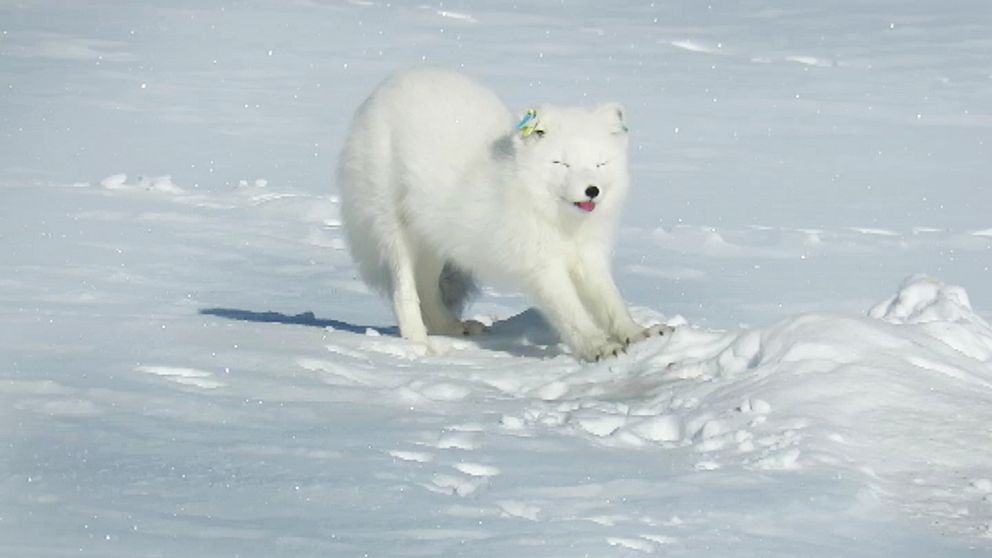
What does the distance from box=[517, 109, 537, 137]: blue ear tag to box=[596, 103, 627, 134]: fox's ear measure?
0.29 meters

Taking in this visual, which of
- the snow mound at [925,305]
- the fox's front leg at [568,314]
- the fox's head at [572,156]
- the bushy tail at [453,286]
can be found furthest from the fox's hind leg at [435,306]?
the snow mound at [925,305]

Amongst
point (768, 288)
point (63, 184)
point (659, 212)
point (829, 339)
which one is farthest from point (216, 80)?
point (829, 339)

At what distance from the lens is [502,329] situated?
23.5ft

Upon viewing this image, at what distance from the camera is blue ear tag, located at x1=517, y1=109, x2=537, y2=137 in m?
6.30

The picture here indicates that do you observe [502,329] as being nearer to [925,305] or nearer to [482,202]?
[482,202]

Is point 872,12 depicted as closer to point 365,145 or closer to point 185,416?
point 365,145

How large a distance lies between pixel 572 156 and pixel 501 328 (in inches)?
44.4

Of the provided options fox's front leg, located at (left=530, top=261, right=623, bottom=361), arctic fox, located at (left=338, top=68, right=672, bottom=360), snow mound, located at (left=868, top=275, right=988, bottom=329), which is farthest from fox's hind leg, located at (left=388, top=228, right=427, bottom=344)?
snow mound, located at (left=868, top=275, right=988, bottom=329)

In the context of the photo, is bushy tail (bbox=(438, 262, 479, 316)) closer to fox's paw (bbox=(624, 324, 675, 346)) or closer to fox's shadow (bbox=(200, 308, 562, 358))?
fox's shadow (bbox=(200, 308, 562, 358))

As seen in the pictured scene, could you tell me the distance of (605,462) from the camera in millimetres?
4539

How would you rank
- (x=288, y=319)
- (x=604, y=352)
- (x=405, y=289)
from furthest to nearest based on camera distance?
(x=288, y=319) → (x=405, y=289) → (x=604, y=352)

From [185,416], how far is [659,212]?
6734 mm

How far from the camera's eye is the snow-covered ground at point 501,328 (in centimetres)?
390

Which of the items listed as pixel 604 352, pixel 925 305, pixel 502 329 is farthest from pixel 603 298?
pixel 925 305
